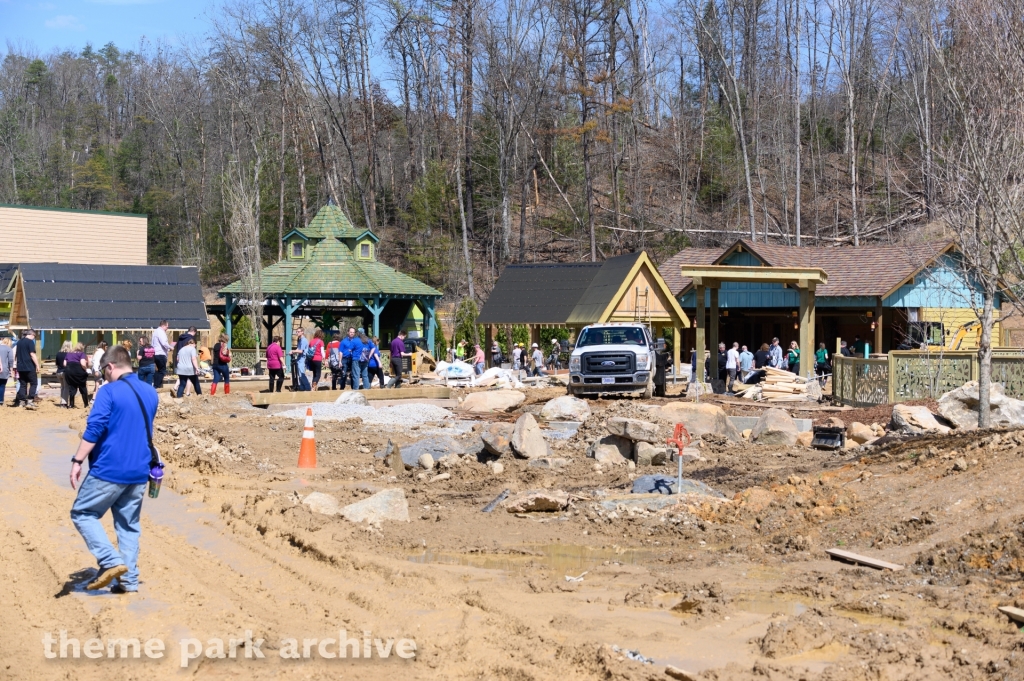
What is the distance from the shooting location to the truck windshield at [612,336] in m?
27.5

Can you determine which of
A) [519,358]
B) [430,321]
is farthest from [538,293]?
[430,321]

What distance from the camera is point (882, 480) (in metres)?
11.9

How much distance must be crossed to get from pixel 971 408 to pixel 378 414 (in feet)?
34.8

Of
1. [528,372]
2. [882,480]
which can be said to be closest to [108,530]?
[882,480]

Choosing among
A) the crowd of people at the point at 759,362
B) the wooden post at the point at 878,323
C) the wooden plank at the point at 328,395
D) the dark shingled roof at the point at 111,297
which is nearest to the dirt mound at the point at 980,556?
the wooden plank at the point at 328,395

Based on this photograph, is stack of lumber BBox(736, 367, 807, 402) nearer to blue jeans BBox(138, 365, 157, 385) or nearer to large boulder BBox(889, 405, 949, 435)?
large boulder BBox(889, 405, 949, 435)

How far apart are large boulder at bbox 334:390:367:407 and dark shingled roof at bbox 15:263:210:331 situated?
47.6 ft

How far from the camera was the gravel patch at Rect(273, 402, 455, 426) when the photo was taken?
2078 cm

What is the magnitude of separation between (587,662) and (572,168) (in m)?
55.6

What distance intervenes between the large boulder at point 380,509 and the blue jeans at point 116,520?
3.62 meters

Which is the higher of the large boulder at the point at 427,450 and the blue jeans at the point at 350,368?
the blue jeans at the point at 350,368

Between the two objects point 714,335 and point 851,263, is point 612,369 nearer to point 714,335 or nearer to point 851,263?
point 714,335

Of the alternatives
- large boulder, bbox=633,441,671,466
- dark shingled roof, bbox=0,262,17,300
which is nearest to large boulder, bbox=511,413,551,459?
large boulder, bbox=633,441,671,466

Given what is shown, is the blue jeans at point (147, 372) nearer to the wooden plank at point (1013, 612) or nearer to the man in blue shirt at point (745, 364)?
the man in blue shirt at point (745, 364)
